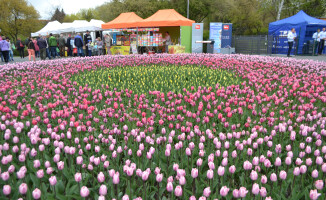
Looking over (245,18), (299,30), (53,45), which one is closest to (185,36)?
(299,30)

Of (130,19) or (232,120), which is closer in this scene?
(232,120)

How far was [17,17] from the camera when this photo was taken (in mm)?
53750

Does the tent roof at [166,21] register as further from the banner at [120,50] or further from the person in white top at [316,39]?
the person in white top at [316,39]

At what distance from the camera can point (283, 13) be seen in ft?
171

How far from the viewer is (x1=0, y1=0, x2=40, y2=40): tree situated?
166ft

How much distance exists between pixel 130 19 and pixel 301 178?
21.0 metres

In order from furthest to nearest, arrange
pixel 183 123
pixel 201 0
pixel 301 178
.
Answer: pixel 201 0
pixel 183 123
pixel 301 178

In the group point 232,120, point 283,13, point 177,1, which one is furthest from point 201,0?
point 232,120

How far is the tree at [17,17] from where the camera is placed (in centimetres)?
5053

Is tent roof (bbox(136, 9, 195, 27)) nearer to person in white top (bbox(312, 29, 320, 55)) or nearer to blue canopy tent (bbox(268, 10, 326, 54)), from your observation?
blue canopy tent (bbox(268, 10, 326, 54))

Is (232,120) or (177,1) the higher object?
(177,1)

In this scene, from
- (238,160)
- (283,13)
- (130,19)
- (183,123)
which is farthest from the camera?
Answer: (283,13)

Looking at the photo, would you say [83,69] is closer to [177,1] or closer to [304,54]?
[304,54]

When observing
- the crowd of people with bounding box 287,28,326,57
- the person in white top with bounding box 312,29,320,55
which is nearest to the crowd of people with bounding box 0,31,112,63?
the crowd of people with bounding box 287,28,326,57
